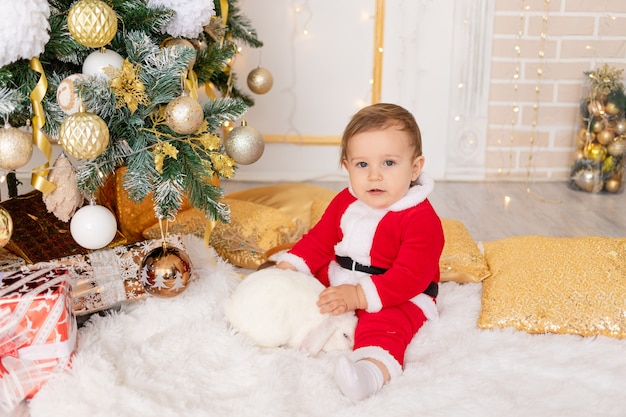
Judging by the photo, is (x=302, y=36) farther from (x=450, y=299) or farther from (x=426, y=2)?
(x=450, y=299)

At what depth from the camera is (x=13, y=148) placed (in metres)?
1.11

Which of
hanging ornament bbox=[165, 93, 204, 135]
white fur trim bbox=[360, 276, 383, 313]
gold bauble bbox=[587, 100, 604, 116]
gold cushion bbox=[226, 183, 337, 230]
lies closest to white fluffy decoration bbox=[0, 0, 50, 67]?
hanging ornament bbox=[165, 93, 204, 135]

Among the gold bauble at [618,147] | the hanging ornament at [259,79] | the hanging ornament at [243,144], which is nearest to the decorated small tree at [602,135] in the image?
the gold bauble at [618,147]

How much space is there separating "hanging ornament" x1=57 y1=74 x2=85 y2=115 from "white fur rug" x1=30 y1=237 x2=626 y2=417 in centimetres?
42

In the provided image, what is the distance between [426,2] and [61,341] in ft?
6.56

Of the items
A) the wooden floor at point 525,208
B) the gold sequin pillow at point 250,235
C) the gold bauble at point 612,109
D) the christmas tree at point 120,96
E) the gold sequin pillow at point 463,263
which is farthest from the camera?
the gold bauble at point 612,109

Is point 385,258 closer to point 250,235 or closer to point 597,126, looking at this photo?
point 250,235

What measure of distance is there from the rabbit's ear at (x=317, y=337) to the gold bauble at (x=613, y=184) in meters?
1.73

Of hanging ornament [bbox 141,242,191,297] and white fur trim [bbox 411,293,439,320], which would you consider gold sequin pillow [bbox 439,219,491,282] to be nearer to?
white fur trim [bbox 411,293,439,320]

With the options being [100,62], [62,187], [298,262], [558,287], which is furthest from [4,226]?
[558,287]

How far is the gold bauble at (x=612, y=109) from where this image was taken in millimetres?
2420

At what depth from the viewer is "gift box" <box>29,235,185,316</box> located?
1.30 meters

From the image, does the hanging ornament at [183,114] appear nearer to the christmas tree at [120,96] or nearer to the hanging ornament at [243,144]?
the christmas tree at [120,96]

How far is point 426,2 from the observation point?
2543 mm
